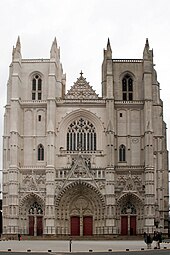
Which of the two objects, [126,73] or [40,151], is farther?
[126,73]

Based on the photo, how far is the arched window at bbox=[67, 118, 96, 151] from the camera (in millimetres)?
70875

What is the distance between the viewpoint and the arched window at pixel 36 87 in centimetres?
7269

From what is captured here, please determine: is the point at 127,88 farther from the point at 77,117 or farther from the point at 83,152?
the point at 83,152

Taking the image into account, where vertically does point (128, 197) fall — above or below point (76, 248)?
above

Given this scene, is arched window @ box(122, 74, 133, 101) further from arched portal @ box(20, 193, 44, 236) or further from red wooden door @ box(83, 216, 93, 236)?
arched portal @ box(20, 193, 44, 236)

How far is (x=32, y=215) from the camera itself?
69250 millimetres

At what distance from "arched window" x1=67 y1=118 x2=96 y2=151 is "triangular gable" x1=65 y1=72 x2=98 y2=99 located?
3.07 metres

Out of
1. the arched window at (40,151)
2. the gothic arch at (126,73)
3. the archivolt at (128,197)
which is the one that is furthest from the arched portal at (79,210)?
A: the gothic arch at (126,73)

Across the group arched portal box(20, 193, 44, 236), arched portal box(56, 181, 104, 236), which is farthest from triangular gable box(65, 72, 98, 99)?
arched portal box(20, 193, 44, 236)

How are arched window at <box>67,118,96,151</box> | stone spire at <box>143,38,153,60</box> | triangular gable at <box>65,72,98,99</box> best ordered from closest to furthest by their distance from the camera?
1. arched window at <box>67,118,96,151</box>
2. stone spire at <box>143,38,153,60</box>
3. triangular gable at <box>65,72,98,99</box>

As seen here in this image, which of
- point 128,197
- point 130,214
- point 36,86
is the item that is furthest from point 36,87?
point 130,214

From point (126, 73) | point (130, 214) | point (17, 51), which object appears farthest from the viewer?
point (126, 73)

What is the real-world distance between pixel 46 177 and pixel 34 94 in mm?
11460

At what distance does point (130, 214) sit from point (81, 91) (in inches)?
658
